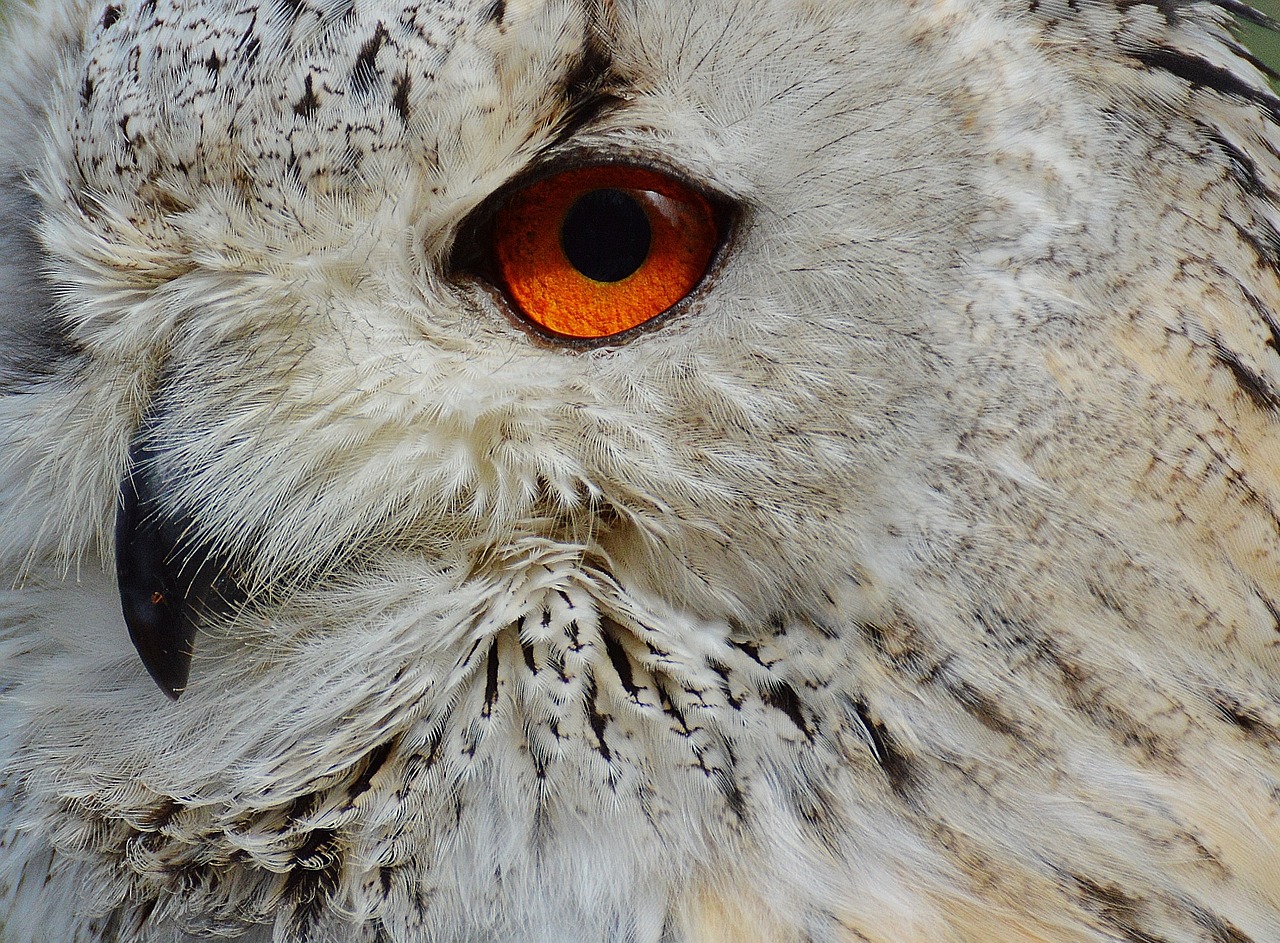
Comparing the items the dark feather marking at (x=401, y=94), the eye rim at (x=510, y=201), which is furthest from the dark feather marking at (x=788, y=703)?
the dark feather marking at (x=401, y=94)

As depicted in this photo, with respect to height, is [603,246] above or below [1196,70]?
below

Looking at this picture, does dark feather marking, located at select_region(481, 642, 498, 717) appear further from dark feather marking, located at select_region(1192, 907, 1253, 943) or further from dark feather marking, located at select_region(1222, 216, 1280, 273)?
dark feather marking, located at select_region(1222, 216, 1280, 273)

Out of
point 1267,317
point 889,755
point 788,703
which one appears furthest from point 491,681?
point 1267,317

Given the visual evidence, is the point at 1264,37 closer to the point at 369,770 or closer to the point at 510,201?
the point at 510,201

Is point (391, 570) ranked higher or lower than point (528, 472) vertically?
lower

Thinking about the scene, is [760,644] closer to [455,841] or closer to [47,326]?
[455,841]

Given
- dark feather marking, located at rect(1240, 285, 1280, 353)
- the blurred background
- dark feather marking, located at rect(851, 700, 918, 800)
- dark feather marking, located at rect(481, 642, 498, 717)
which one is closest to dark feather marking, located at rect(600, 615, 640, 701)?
dark feather marking, located at rect(481, 642, 498, 717)

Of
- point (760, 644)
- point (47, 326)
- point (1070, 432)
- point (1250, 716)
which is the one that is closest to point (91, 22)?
point (47, 326)
